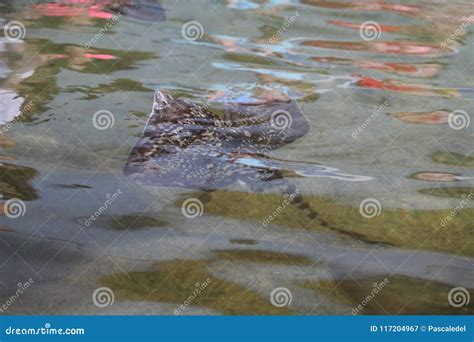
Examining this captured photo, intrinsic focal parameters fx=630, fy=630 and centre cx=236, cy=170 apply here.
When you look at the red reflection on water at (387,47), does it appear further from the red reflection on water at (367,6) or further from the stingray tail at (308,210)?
the stingray tail at (308,210)

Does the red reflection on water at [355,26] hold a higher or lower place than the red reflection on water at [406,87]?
higher

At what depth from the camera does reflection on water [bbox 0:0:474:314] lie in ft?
15.3

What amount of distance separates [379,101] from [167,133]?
2953mm

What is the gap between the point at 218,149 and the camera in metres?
6.20

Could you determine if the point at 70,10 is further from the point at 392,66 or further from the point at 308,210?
the point at 308,210

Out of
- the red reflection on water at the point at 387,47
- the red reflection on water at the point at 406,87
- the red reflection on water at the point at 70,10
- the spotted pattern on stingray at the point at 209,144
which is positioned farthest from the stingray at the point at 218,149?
the red reflection on water at the point at 70,10

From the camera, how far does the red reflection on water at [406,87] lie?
8234mm

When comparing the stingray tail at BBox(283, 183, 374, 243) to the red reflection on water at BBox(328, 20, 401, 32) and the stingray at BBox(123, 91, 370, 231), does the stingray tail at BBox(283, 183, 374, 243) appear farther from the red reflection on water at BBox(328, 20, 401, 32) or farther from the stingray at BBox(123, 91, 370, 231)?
the red reflection on water at BBox(328, 20, 401, 32)

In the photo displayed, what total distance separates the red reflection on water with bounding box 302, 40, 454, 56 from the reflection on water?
0.12ft

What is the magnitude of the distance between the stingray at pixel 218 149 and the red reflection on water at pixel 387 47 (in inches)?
120

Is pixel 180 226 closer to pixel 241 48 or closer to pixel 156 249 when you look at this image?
pixel 156 249

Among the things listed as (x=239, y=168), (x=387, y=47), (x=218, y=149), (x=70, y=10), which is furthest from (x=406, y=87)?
(x=70, y=10)

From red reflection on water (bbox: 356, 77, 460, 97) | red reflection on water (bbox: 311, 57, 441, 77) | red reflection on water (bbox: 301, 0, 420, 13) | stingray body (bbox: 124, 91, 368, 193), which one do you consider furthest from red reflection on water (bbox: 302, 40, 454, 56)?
stingray body (bbox: 124, 91, 368, 193)

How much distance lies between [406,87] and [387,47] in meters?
1.65
